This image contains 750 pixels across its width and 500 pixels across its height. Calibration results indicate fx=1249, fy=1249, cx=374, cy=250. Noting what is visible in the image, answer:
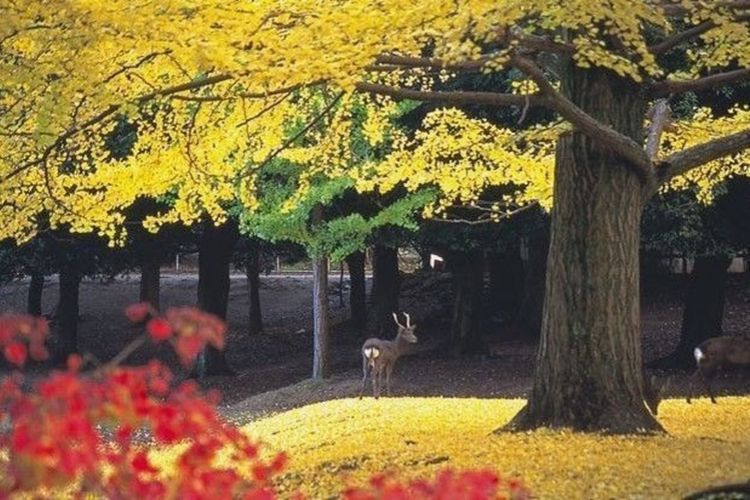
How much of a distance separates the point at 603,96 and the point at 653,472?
3.70 m

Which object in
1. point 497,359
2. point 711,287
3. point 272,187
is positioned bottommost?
point 497,359

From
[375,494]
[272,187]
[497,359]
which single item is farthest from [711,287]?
[375,494]

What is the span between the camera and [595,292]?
11.0 m

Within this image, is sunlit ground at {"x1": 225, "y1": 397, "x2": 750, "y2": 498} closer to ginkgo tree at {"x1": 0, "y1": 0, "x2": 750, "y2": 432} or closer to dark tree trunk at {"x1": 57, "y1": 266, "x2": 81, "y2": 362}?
ginkgo tree at {"x1": 0, "y1": 0, "x2": 750, "y2": 432}

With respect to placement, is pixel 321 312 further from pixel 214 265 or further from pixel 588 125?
pixel 588 125

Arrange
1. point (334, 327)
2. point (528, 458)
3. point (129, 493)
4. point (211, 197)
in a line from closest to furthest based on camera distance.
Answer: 1. point (129, 493)
2. point (528, 458)
3. point (211, 197)
4. point (334, 327)

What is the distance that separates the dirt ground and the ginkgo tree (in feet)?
26.2

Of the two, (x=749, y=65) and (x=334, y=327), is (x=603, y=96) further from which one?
(x=334, y=327)

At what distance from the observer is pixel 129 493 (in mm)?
3732

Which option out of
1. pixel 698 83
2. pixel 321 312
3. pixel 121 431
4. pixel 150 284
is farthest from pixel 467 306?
pixel 121 431

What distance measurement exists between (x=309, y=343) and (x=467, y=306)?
8.30 m

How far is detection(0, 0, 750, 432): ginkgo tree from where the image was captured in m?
8.01

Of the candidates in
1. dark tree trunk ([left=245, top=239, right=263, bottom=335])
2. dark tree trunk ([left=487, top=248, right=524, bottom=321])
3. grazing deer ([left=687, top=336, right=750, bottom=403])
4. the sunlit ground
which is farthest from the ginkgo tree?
dark tree trunk ([left=245, top=239, right=263, bottom=335])

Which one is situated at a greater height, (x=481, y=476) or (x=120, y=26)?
(x=120, y=26)
